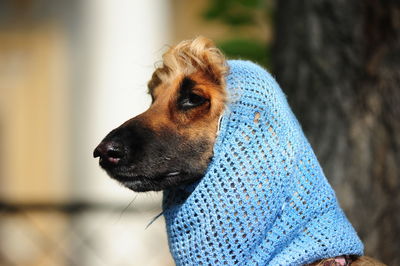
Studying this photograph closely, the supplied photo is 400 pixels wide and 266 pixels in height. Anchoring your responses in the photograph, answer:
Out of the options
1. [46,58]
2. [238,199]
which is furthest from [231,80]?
[46,58]

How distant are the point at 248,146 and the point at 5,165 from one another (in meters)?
7.32

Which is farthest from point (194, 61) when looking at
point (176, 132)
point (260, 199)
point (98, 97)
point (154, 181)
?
point (98, 97)

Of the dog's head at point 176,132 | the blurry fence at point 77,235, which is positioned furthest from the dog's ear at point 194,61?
the blurry fence at point 77,235

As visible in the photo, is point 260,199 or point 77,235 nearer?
point 260,199

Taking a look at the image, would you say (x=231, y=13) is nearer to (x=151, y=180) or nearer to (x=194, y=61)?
(x=194, y=61)

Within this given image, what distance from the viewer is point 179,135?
127 inches

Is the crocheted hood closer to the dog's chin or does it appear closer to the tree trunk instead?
the dog's chin

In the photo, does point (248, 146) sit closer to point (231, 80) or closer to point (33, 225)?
point (231, 80)

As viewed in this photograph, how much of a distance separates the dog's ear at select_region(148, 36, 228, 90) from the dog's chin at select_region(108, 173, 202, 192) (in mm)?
437

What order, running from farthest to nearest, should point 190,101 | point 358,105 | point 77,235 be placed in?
point 77,235 → point 358,105 → point 190,101

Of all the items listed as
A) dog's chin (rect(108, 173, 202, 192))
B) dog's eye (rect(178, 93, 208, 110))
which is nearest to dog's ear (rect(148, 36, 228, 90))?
dog's eye (rect(178, 93, 208, 110))

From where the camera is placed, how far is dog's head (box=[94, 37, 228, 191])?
10.2ft

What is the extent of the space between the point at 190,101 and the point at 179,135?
17 cm

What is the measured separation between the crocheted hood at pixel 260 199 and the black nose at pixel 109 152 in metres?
0.34
